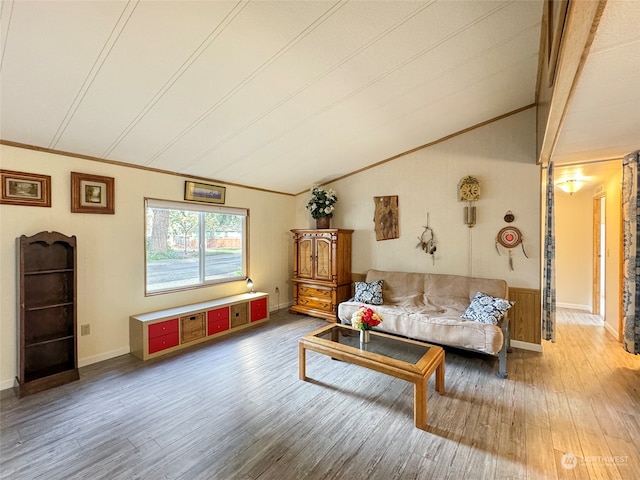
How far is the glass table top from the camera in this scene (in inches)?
95.0

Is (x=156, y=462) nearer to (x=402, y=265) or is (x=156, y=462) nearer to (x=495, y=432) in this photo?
(x=495, y=432)

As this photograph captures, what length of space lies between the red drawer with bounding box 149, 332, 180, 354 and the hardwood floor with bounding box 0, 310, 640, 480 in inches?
7.5

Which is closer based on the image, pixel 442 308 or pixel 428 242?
pixel 442 308

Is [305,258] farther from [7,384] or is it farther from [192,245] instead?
[7,384]

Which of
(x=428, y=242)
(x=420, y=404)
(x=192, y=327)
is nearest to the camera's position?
(x=420, y=404)

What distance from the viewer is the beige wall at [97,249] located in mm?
2611

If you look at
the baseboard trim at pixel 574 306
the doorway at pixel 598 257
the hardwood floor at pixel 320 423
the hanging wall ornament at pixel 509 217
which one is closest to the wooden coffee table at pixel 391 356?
the hardwood floor at pixel 320 423

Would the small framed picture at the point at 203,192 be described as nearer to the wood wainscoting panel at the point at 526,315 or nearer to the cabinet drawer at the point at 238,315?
the cabinet drawer at the point at 238,315

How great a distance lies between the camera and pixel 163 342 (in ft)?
11.0

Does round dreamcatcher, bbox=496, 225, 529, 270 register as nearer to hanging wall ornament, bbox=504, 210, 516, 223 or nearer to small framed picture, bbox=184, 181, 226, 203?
hanging wall ornament, bbox=504, 210, 516, 223

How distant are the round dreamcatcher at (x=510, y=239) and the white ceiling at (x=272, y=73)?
3.26 ft

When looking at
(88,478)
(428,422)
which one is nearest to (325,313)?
(428,422)

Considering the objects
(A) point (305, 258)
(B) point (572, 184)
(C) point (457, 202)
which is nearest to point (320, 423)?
(A) point (305, 258)

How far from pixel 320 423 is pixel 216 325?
227cm
